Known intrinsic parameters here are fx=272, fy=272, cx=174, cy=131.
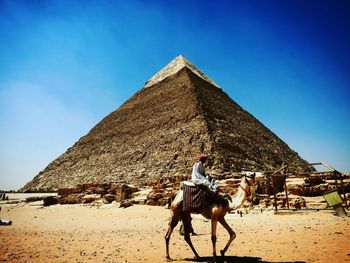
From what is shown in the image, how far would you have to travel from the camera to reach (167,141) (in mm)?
35469

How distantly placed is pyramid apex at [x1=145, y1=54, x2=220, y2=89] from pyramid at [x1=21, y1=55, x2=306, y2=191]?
485 mm

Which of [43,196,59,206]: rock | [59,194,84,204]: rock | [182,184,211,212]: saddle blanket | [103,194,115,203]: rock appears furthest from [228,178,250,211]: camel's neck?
[43,196,59,206]: rock

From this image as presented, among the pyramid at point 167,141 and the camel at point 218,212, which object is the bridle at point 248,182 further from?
the pyramid at point 167,141

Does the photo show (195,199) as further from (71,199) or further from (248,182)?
(71,199)

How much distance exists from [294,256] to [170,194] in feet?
31.3

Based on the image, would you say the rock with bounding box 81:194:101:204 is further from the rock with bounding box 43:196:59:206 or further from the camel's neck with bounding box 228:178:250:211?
the camel's neck with bounding box 228:178:250:211

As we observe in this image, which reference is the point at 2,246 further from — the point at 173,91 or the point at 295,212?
the point at 173,91

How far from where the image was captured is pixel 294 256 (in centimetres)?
378

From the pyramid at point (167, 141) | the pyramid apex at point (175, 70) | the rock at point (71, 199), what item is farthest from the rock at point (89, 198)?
the pyramid apex at point (175, 70)

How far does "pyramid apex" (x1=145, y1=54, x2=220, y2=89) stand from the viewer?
58.1 m

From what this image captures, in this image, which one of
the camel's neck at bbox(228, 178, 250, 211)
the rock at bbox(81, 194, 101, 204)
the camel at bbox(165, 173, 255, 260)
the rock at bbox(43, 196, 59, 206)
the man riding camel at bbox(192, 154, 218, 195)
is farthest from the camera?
the rock at bbox(43, 196, 59, 206)

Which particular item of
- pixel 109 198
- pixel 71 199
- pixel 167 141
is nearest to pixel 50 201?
pixel 71 199

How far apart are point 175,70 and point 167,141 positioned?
26611 millimetres

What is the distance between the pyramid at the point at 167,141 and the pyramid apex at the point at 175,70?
48cm
